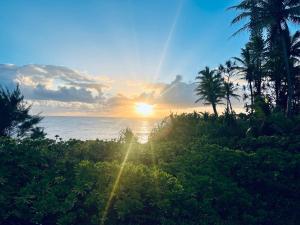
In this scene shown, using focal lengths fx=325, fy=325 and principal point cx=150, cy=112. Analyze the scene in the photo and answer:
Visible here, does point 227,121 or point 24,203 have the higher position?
point 227,121

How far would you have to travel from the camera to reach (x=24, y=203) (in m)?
7.71

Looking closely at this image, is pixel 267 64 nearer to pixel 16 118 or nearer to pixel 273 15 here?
pixel 273 15

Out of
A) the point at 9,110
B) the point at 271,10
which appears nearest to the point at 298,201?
the point at 271,10

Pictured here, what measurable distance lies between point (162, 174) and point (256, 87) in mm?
34029

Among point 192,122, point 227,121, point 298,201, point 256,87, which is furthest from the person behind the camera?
point 256,87

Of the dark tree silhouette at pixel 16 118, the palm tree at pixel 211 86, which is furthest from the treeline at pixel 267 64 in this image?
the dark tree silhouette at pixel 16 118

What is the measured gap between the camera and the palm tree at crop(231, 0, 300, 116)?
79.7 ft

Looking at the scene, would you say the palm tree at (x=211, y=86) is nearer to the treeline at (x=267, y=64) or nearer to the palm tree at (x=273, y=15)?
the treeline at (x=267, y=64)

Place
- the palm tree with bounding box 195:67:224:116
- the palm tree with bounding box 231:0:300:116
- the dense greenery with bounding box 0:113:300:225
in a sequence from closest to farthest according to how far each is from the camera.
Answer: the dense greenery with bounding box 0:113:300:225
the palm tree with bounding box 231:0:300:116
the palm tree with bounding box 195:67:224:116

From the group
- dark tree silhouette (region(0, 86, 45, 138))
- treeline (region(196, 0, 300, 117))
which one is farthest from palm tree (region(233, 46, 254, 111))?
dark tree silhouette (region(0, 86, 45, 138))

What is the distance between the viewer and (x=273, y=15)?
2447cm

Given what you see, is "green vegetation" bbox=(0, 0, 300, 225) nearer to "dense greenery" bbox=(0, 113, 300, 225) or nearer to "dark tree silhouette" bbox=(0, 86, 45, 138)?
"dense greenery" bbox=(0, 113, 300, 225)

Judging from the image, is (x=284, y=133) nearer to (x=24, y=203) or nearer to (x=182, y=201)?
(x=182, y=201)

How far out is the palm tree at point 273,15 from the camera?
24.3 meters
